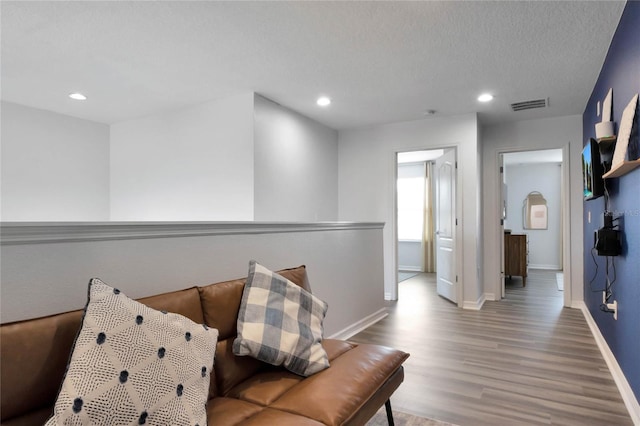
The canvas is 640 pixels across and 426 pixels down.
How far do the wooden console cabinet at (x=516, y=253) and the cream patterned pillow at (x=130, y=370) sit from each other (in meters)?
6.45

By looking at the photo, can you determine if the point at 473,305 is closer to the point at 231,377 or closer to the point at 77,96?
the point at 231,377

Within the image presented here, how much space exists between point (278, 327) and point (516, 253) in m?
6.10

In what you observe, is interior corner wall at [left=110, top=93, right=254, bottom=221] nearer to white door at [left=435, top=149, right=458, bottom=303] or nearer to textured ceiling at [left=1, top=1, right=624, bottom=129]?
textured ceiling at [left=1, top=1, right=624, bottom=129]

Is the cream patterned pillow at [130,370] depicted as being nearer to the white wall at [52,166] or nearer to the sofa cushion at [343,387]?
the sofa cushion at [343,387]

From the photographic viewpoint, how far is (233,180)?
→ 4203 mm

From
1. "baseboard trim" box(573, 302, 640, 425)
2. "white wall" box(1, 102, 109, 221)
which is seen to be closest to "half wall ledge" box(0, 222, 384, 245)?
"baseboard trim" box(573, 302, 640, 425)

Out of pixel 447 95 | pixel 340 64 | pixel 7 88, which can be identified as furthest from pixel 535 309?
pixel 7 88

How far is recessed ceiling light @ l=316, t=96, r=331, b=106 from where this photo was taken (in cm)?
425

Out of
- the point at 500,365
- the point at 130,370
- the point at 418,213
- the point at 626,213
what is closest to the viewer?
the point at 130,370

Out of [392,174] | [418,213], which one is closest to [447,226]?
[392,174]

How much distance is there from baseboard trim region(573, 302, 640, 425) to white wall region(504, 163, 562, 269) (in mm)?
5330

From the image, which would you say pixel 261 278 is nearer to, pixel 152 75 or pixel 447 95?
pixel 152 75

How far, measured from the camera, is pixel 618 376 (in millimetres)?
2535

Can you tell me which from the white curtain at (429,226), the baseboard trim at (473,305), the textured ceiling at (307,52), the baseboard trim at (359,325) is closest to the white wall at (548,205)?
the white curtain at (429,226)
